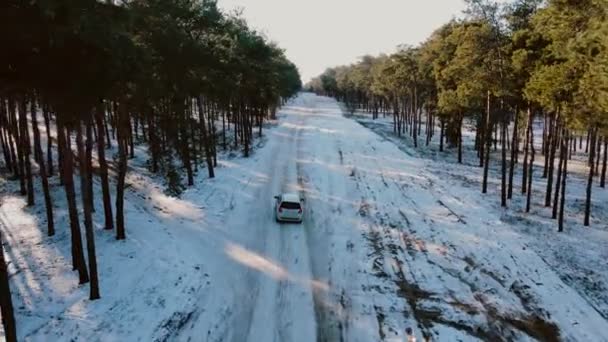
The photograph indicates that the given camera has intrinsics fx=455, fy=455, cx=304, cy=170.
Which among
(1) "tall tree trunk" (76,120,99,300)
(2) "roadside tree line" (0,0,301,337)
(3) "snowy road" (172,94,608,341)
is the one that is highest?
(2) "roadside tree line" (0,0,301,337)

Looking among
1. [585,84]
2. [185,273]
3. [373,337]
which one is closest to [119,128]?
[185,273]

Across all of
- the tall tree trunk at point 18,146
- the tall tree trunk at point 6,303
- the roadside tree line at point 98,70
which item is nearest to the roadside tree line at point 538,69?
the roadside tree line at point 98,70

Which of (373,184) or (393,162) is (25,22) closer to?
(373,184)

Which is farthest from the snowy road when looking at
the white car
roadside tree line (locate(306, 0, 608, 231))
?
roadside tree line (locate(306, 0, 608, 231))

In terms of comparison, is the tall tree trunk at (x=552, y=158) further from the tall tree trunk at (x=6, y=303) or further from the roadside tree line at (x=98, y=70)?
the tall tree trunk at (x=6, y=303)

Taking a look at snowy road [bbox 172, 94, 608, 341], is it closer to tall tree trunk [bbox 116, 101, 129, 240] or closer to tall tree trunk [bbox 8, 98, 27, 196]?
tall tree trunk [bbox 116, 101, 129, 240]
